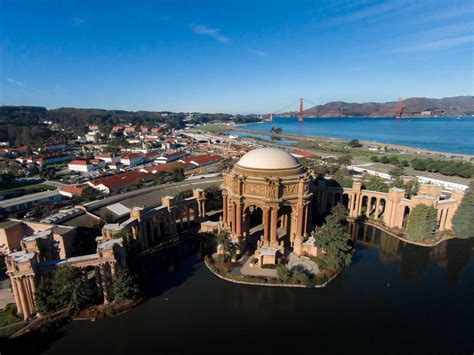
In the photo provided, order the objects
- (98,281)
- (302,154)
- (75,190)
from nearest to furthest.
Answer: (98,281) → (75,190) → (302,154)

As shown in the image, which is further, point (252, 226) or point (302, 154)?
point (302, 154)

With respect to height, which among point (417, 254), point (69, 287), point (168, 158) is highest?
point (69, 287)

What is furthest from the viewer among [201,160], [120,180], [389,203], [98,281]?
[201,160]

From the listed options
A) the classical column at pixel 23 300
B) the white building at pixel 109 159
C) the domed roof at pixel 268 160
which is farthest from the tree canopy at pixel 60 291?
the white building at pixel 109 159

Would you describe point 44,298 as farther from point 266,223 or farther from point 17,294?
point 266,223

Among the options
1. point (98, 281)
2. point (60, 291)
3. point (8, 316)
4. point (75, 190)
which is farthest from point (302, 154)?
point (8, 316)

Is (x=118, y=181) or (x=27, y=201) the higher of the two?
(x=118, y=181)
